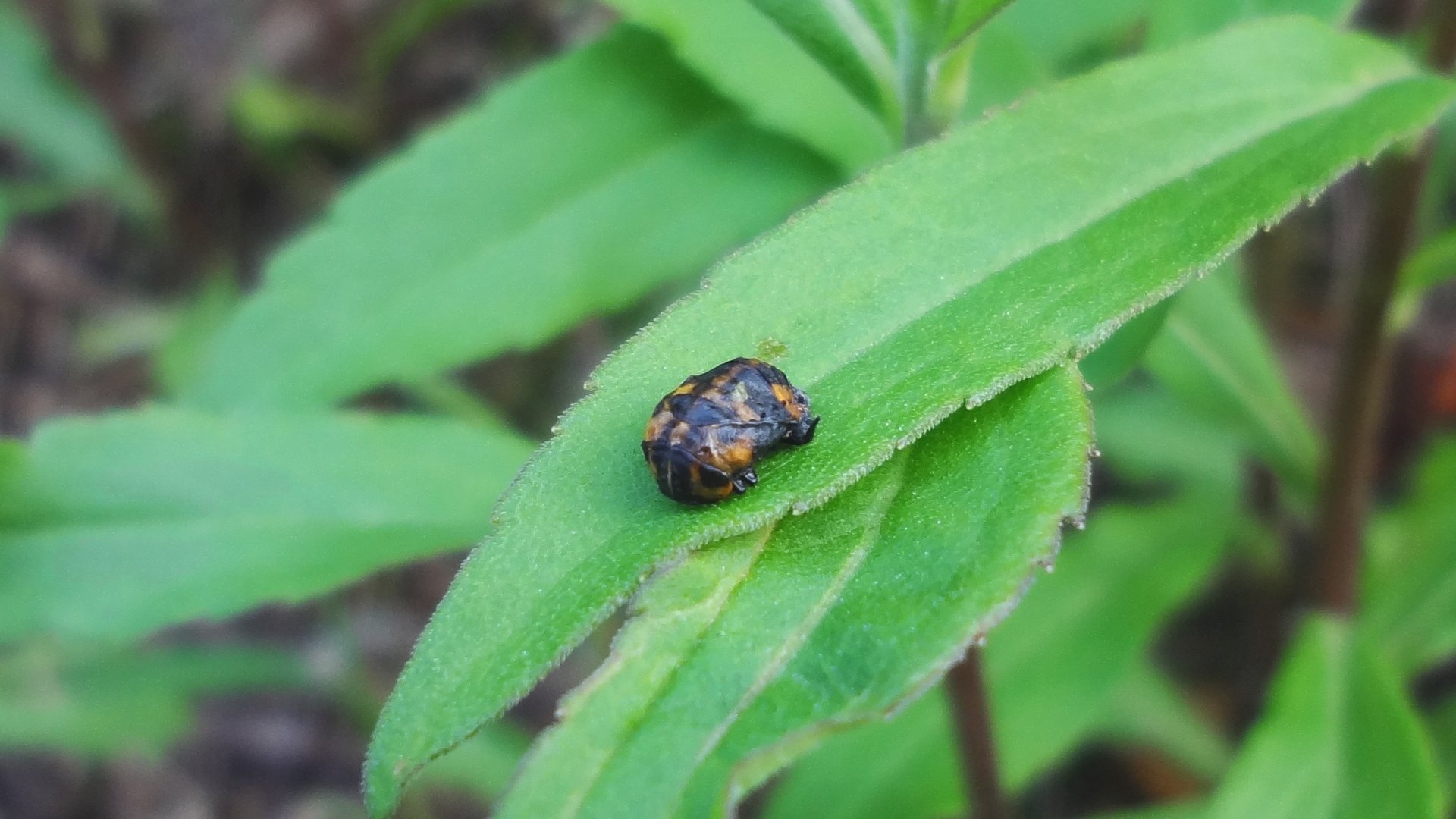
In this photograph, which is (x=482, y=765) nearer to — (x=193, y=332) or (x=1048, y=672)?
(x=1048, y=672)

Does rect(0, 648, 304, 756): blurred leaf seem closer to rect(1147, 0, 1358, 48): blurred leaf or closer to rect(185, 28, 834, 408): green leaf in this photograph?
rect(185, 28, 834, 408): green leaf

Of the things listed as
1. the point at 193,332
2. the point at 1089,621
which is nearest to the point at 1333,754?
the point at 1089,621

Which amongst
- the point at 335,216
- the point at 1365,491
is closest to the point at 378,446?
the point at 335,216

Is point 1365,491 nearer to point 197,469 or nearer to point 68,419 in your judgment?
point 197,469

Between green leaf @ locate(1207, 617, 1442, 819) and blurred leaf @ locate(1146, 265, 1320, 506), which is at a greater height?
blurred leaf @ locate(1146, 265, 1320, 506)

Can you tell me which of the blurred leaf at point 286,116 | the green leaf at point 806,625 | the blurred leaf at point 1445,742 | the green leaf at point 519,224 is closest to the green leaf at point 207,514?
the green leaf at point 519,224

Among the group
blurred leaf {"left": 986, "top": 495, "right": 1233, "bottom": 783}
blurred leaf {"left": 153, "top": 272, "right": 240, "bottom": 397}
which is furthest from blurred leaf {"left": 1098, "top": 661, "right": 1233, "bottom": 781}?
blurred leaf {"left": 153, "top": 272, "right": 240, "bottom": 397}

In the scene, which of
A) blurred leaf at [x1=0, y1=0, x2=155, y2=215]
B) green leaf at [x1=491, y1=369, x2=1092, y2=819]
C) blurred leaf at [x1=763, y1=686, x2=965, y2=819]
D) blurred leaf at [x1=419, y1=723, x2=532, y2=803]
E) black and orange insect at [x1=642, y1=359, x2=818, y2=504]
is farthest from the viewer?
blurred leaf at [x1=0, y1=0, x2=155, y2=215]
